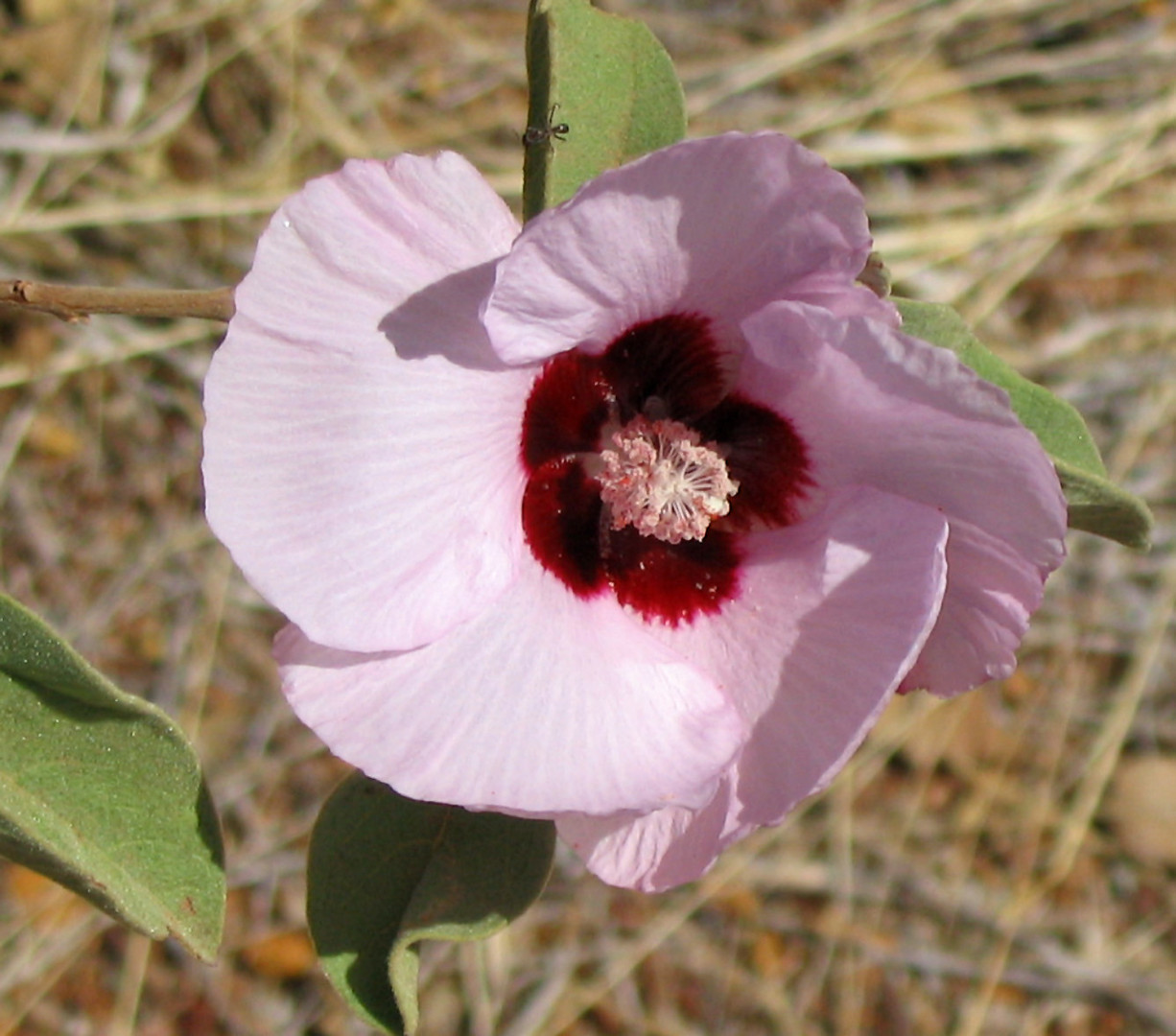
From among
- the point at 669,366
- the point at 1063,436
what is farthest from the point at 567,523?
the point at 1063,436

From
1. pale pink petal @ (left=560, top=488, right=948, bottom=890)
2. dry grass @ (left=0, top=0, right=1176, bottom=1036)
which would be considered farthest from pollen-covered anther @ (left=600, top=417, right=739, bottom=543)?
dry grass @ (left=0, top=0, right=1176, bottom=1036)

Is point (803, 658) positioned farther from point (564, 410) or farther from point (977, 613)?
point (564, 410)

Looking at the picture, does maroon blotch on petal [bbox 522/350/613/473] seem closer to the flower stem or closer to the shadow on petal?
the shadow on petal

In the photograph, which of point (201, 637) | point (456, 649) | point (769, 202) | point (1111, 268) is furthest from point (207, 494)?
point (1111, 268)

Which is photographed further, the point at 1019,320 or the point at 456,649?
the point at 1019,320

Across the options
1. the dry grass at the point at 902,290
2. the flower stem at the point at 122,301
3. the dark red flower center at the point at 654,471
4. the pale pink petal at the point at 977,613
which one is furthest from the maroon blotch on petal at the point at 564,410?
the dry grass at the point at 902,290

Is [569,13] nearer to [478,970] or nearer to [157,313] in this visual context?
[157,313]
